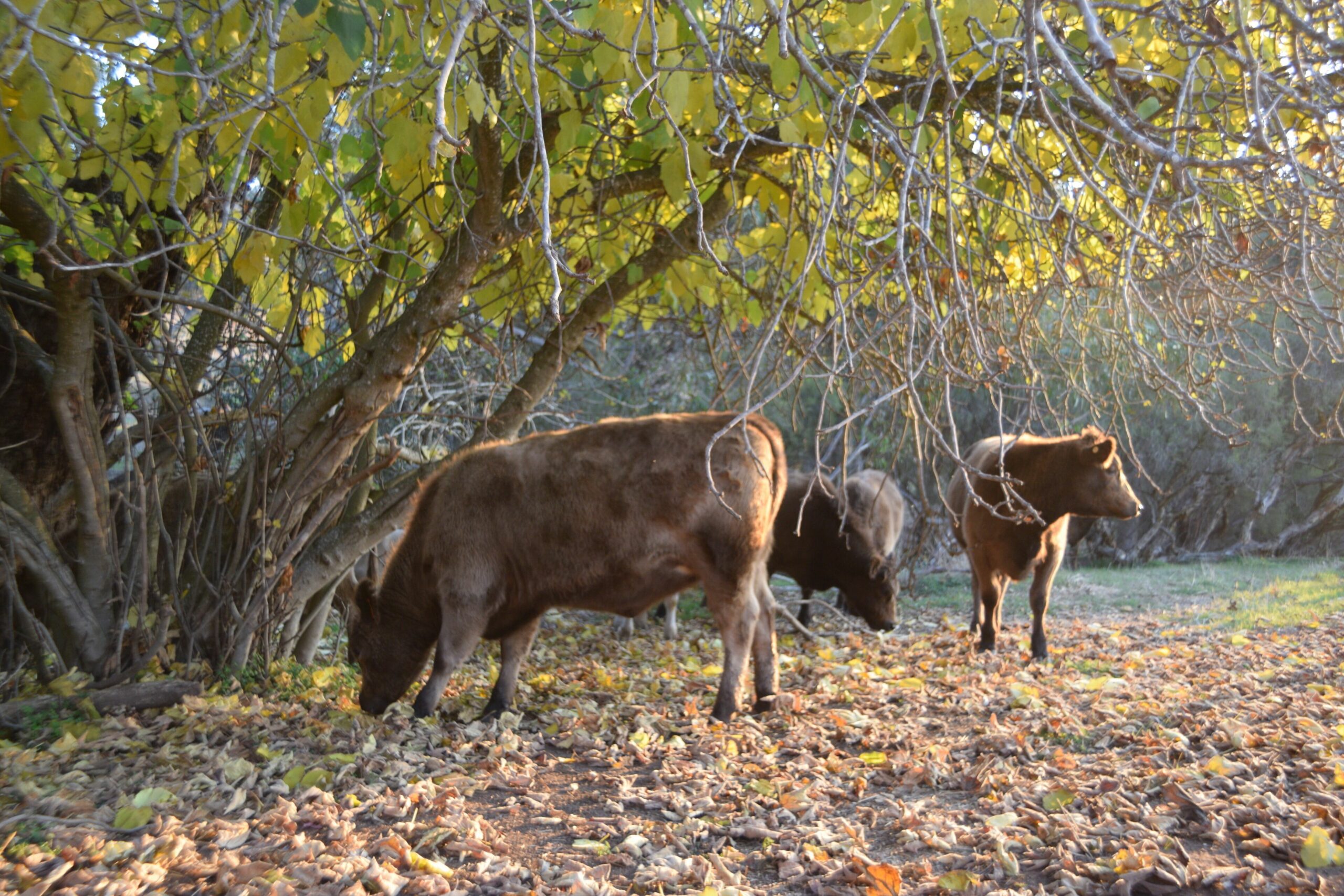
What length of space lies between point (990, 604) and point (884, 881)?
16.6 ft

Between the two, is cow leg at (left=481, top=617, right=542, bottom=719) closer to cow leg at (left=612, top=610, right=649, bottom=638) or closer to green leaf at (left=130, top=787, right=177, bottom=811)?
green leaf at (left=130, top=787, right=177, bottom=811)

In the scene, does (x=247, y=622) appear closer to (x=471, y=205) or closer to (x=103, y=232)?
(x=103, y=232)

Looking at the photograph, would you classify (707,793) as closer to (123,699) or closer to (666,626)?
(123,699)

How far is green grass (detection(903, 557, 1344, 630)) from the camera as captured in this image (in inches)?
346

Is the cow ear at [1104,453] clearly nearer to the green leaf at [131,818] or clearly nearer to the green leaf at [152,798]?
the green leaf at [152,798]

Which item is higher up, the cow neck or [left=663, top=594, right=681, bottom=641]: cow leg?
the cow neck

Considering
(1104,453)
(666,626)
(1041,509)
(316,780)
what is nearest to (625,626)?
(666,626)

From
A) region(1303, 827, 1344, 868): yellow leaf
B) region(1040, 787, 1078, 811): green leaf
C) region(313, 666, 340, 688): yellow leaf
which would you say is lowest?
region(313, 666, 340, 688): yellow leaf

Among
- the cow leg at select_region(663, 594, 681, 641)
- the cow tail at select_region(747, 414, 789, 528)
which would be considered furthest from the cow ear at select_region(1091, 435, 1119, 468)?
the cow leg at select_region(663, 594, 681, 641)

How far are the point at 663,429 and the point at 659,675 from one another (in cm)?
220

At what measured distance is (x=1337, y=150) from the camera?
2.47 meters

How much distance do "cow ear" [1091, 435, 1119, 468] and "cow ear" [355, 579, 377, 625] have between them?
4.90 metres

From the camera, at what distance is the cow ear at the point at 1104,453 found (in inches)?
272

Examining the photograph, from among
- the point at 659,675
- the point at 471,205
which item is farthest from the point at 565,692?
the point at 471,205
